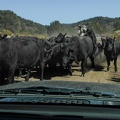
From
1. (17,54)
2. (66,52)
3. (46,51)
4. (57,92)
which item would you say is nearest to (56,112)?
(57,92)

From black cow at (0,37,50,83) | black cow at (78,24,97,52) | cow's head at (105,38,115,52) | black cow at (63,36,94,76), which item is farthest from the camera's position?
black cow at (78,24,97,52)

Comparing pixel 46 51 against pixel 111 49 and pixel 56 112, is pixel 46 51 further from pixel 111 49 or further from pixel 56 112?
pixel 56 112

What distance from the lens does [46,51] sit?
21688 millimetres

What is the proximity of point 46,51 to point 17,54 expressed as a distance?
15.3ft

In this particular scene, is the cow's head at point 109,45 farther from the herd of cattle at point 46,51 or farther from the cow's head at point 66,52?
the cow's head at point 66,52

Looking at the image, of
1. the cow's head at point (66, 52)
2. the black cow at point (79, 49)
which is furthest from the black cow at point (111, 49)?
the cow's head at point (66, 52)

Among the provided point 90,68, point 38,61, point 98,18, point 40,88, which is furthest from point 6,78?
point 98,18

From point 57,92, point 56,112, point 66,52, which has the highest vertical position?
point 66,52

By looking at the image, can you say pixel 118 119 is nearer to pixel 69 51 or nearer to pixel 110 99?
pixel 110 99

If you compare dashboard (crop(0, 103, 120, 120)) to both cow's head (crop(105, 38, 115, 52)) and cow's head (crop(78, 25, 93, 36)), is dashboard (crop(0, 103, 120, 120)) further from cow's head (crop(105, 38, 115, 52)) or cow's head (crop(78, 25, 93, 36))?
cow's head (crop(78, 25, 93, 36))

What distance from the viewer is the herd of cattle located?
16.6m

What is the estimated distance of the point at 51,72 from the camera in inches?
959

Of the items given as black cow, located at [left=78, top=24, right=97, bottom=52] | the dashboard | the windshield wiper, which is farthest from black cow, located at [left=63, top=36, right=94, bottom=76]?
the dashboard

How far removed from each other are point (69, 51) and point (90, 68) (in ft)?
16.7
